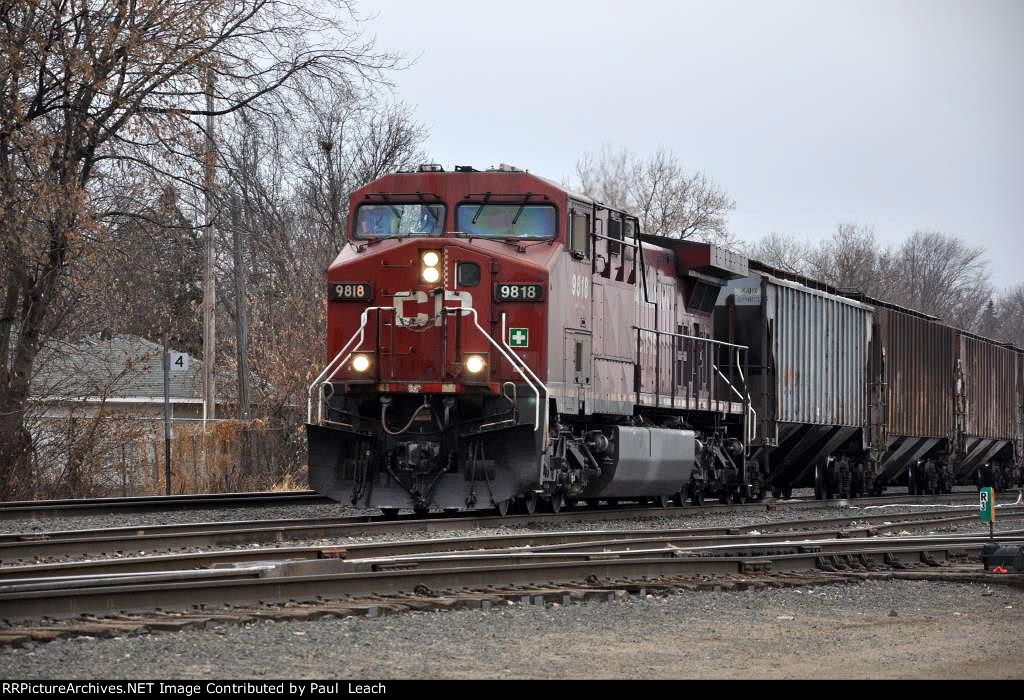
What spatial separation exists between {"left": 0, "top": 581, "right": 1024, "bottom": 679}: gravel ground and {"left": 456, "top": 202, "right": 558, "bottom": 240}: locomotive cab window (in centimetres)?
706

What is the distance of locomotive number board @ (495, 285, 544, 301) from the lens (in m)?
15.6

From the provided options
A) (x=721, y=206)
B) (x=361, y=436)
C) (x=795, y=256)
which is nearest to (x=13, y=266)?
(x=361, y=436)

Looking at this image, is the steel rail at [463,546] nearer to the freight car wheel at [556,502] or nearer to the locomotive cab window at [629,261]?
the freight car wheel at [556,502]

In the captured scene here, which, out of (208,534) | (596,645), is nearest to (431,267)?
(208,534)

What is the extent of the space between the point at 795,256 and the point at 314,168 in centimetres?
7048

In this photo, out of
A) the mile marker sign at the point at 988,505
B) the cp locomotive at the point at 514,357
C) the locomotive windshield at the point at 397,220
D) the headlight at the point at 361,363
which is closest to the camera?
the mile marker sign at the point at 988,505

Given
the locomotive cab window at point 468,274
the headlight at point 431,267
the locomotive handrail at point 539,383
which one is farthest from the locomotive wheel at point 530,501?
the headlight at point 431,267

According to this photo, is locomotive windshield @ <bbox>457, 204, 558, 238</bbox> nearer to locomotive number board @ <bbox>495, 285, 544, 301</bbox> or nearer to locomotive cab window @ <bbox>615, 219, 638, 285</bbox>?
locomotive number board @ <bbox>495, 285, 544, 301</bbox>

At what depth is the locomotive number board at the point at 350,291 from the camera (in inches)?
633

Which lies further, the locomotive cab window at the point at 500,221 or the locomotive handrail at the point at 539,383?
the locomotive cab window at the point at 500,221

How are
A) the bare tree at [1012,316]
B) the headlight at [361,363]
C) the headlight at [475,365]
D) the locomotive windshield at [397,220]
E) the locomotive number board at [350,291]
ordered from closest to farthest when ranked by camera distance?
the headlight at [475,365] → the headlight at [361,363] → the locomotive number board at [350,291] → the locomotive windshield at [397,220] → the bare tree at [1012,316]

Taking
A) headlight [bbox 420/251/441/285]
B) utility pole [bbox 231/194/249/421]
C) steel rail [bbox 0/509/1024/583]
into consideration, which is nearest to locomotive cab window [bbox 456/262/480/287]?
headlight [bbox 420/251/441/285]

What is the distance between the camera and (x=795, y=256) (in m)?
102

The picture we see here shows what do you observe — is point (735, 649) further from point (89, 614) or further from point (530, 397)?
point (530, 397)
